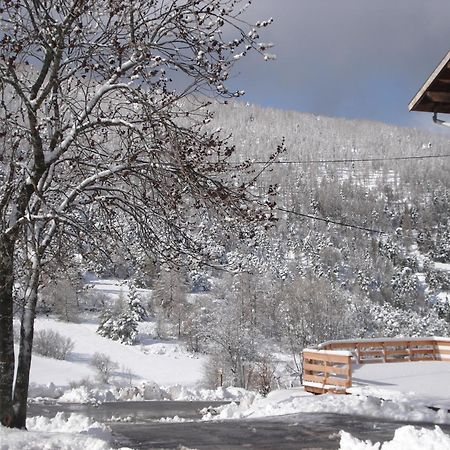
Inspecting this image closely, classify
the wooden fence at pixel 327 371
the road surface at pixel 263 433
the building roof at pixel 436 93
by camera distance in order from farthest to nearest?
the wooden fence at pixel 327 371 → the building roof at pixel 436 93 → the road surface at pixel 263 433

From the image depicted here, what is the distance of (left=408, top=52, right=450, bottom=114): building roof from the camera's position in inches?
449

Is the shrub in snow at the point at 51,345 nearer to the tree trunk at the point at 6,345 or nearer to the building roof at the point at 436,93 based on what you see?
the tree trunk at the point at 6,345

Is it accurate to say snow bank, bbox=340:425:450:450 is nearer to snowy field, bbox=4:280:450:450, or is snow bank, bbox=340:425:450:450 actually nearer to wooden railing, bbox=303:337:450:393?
snowy field, bbox=4:280:450:450

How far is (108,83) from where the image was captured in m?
9.28

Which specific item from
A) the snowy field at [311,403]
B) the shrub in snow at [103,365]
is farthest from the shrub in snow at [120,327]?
the snowy field at [311,403]

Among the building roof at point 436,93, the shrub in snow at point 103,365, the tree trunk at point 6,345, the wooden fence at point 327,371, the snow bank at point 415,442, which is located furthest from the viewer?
the shrub in snow at point 103,365

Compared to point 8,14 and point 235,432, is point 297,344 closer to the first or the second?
point 235,432

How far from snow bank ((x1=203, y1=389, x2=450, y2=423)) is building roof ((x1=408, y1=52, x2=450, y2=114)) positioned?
6.74 meters

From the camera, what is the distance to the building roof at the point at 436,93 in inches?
449

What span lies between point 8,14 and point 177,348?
71597mm

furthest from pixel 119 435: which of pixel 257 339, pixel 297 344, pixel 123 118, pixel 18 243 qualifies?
pixel 257 339

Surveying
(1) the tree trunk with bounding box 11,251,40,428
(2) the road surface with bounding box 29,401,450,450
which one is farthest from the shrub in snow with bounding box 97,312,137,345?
(1) the tree trunk with bounding box 11,251,40,428

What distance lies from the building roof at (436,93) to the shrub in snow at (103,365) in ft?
158

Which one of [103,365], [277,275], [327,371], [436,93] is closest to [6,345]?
[436,93]
